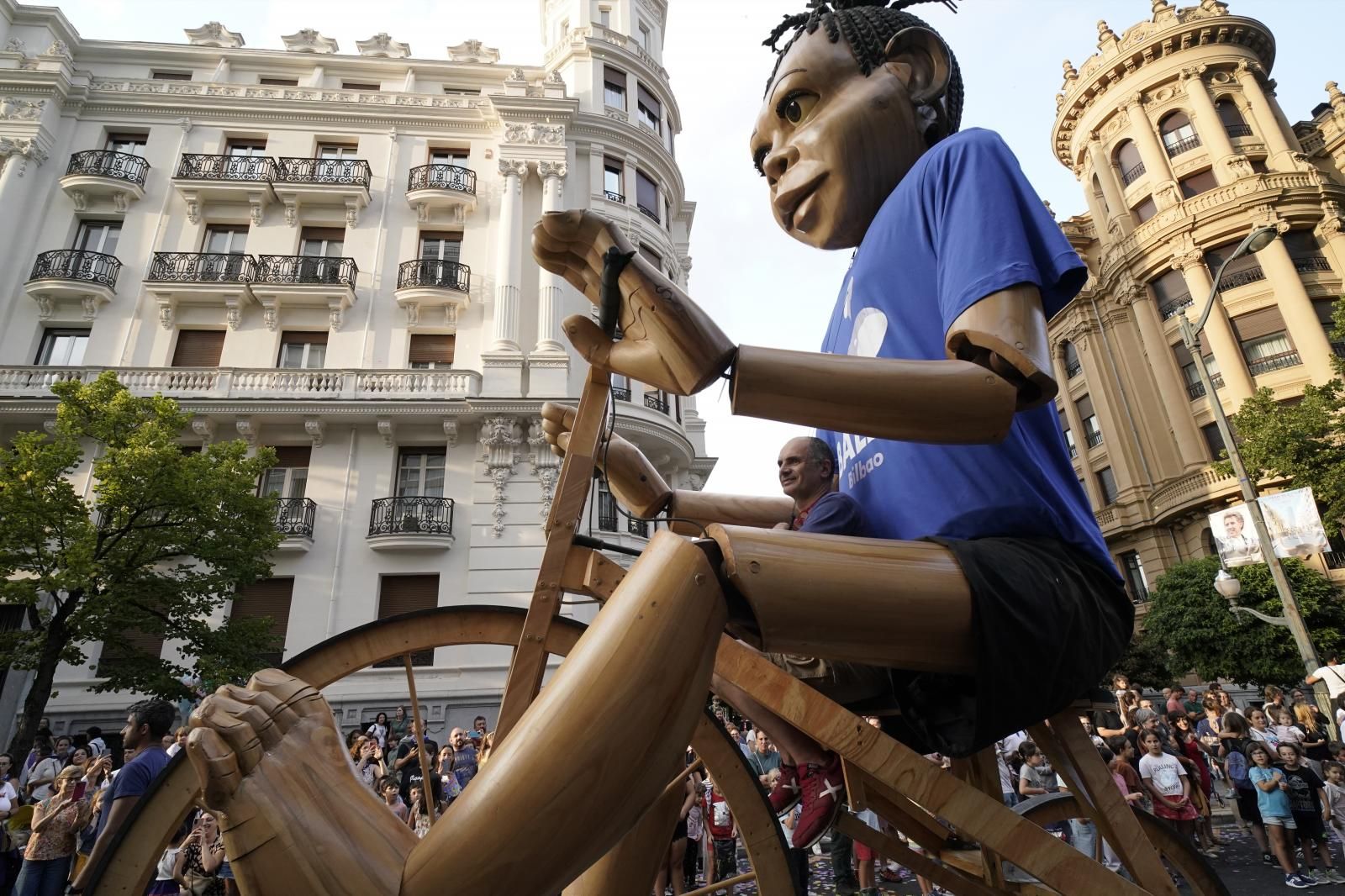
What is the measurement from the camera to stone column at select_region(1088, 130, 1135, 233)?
92.0 feet

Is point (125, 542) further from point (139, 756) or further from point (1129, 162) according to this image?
point (1129, 162)

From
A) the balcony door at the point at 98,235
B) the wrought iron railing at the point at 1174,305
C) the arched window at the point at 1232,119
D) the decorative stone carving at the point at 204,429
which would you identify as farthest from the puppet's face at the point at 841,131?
the arched window at the point at 1232,119

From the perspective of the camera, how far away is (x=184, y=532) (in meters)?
11.6

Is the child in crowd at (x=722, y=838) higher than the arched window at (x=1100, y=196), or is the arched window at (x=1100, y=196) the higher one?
the arched window at (x=1100, y=196)

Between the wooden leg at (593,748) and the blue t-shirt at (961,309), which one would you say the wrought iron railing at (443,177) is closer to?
the blue t-shirt at (961,309)

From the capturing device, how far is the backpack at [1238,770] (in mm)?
7203

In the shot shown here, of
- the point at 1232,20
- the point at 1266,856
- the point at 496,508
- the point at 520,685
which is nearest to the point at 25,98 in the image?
the point at 496,508

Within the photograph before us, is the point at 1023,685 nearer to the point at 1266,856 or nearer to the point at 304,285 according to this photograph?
the point at 1266,856

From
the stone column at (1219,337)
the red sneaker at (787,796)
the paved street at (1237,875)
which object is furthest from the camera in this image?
the stone column at (1219,337)

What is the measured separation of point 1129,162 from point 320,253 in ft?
99.2

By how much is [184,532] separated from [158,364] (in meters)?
6.51

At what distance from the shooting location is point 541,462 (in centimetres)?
1523

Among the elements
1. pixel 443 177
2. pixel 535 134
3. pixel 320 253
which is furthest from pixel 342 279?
pixel 535 134

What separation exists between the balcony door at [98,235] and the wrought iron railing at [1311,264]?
119 feet
